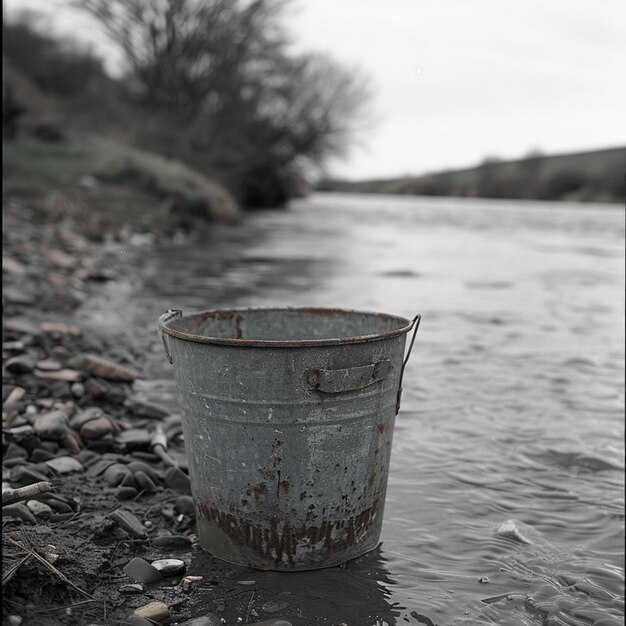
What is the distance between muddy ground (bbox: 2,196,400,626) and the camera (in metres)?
2.32

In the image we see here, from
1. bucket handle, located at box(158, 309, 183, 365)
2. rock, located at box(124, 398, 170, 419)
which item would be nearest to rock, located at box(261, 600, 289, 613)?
bucket handle, located at box(158, 309, 183, 365)

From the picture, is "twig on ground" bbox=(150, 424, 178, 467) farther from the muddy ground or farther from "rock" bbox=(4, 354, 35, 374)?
"rock" bbox=(4, 354, 35, 374)

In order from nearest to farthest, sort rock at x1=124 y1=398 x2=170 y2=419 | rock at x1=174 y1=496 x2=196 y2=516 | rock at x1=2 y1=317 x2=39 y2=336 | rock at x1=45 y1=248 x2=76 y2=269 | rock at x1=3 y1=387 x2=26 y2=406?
rock at x1=174 y1=496 x2=196 y2=516 → rock at x1=3 y1=387 x2=26 y2=406 → rock at x1=124 y1=398 x2=170 y2=419 → rock at x1=2 y1=317 x2=39 y2=336 → rock at x1=45 y1=248 x2=76 y2=269

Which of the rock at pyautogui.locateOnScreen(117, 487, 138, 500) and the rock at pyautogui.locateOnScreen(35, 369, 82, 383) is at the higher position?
the rock at pyautogui.locateOnScreen(35, 369, 82, 383)

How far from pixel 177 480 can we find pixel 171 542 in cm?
55

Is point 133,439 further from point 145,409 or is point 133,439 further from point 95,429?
point 145,409

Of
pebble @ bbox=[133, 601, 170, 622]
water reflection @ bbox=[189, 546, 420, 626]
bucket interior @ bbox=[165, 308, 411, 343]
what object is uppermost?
bucket interior @ bbox=[165, 308, 411, 343]

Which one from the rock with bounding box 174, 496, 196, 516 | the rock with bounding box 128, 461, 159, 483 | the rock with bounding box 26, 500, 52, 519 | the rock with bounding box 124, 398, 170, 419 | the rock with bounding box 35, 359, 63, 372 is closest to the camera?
the rock with bounding box 26, 500, 52, 519

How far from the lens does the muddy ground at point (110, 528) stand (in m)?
2.32

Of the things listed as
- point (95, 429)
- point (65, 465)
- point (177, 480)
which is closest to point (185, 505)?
point (177, 480)

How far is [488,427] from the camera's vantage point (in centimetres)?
436

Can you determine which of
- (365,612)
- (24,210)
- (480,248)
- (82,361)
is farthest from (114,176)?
(365,612)

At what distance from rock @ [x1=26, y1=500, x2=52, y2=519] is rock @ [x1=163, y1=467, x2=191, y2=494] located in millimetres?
562

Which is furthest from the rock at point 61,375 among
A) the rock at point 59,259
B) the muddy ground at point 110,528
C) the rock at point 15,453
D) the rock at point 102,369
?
the rock at point 59,259
